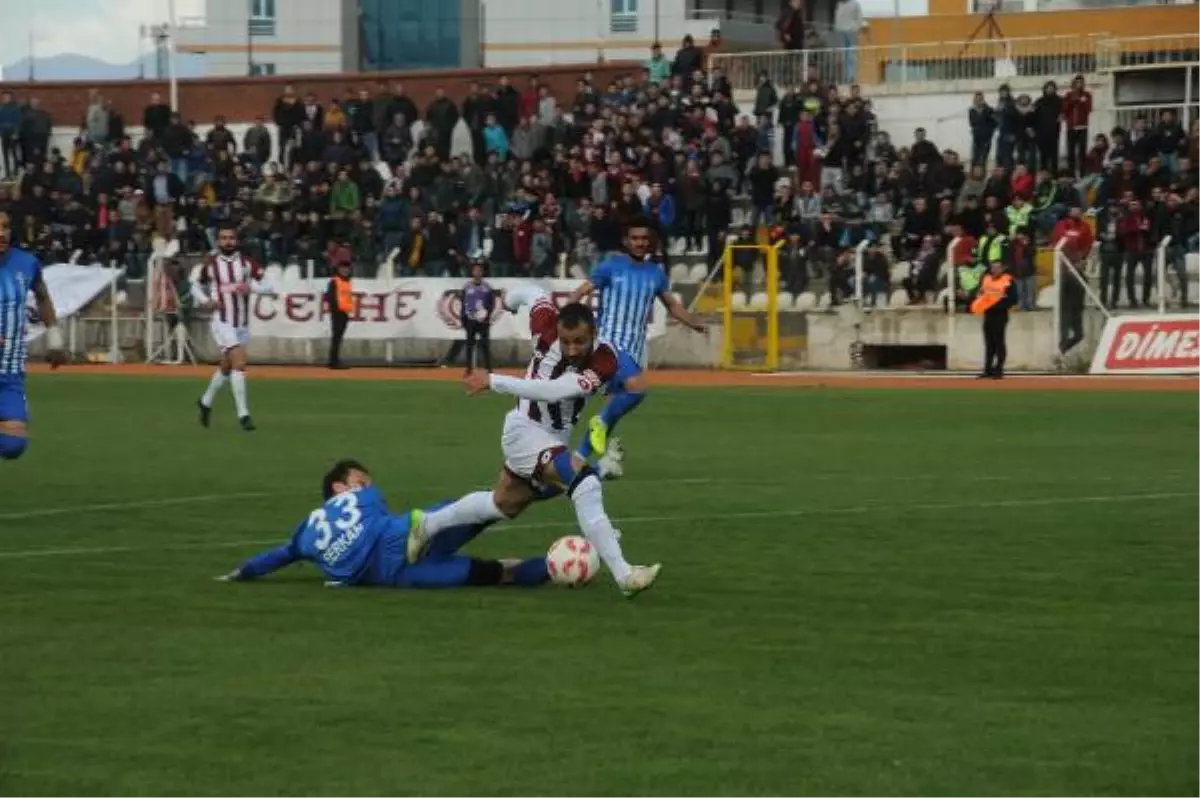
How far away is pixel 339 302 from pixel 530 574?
2947 cm

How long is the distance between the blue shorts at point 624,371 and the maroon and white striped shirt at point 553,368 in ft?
19.7

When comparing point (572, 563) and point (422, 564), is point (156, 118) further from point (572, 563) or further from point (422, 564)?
point (572, 563)

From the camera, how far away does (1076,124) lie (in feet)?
134

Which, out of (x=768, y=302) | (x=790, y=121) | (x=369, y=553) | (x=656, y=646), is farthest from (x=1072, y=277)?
(x=656, y=646)

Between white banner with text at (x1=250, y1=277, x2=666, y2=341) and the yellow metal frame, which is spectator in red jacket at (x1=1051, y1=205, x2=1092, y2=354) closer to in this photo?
the yellow metal frame

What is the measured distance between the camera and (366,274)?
4319 centimetres

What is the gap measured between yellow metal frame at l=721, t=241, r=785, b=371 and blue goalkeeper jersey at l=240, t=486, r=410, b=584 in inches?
1073

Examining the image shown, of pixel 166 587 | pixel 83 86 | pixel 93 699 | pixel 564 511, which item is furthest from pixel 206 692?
pixel 83 86

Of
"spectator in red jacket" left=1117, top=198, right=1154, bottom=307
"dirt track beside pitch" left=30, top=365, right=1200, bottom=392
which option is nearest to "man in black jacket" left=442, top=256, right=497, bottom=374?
"dirt track beside pitch" left=30, top=365, right=1200, bottom=392

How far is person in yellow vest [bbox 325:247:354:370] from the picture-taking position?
41.5m

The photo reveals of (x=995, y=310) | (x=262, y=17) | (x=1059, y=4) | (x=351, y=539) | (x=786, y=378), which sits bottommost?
(x=786, y=378)

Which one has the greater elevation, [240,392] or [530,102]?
[530,102]

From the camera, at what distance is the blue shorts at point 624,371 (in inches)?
743

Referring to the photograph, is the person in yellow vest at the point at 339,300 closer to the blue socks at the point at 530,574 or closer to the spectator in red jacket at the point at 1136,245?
the spectator in red jacket at the point at 1136,245
